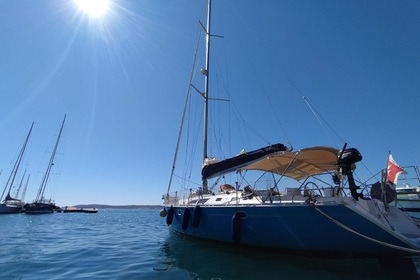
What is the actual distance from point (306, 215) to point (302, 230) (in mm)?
533

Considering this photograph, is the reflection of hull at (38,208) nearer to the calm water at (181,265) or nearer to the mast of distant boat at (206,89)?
the calm water at (181,265)

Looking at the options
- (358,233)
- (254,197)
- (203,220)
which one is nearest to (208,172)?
(203,220)

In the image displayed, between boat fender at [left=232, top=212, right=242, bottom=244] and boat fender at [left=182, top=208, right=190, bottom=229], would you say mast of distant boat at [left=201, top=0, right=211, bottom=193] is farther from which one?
boat fender at [left=232, top=212, right=242, bottom=244]

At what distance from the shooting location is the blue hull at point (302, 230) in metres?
6.70

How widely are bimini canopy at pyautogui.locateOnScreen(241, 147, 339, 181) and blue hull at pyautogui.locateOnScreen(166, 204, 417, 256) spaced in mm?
1665

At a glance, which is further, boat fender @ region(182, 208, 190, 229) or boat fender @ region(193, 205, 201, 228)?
boat fender @ region(182, 208, 190, 229)

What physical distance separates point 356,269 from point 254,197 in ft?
12.4

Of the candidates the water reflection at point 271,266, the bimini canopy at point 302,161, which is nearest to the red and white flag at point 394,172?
the bimini canopy at point 302,161

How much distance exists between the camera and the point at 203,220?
10906 mm

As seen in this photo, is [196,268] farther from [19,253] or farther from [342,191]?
[19,253]

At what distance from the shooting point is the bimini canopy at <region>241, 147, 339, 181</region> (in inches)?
362

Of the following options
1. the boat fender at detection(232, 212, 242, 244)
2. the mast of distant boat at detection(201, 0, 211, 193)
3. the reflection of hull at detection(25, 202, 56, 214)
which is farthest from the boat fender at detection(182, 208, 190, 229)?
the reflection of hull at detection(25, 202, 56, 214)

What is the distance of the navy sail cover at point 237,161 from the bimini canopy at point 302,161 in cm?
29

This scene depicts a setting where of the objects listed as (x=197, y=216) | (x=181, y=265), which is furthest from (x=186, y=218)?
(x=181, y=265)
